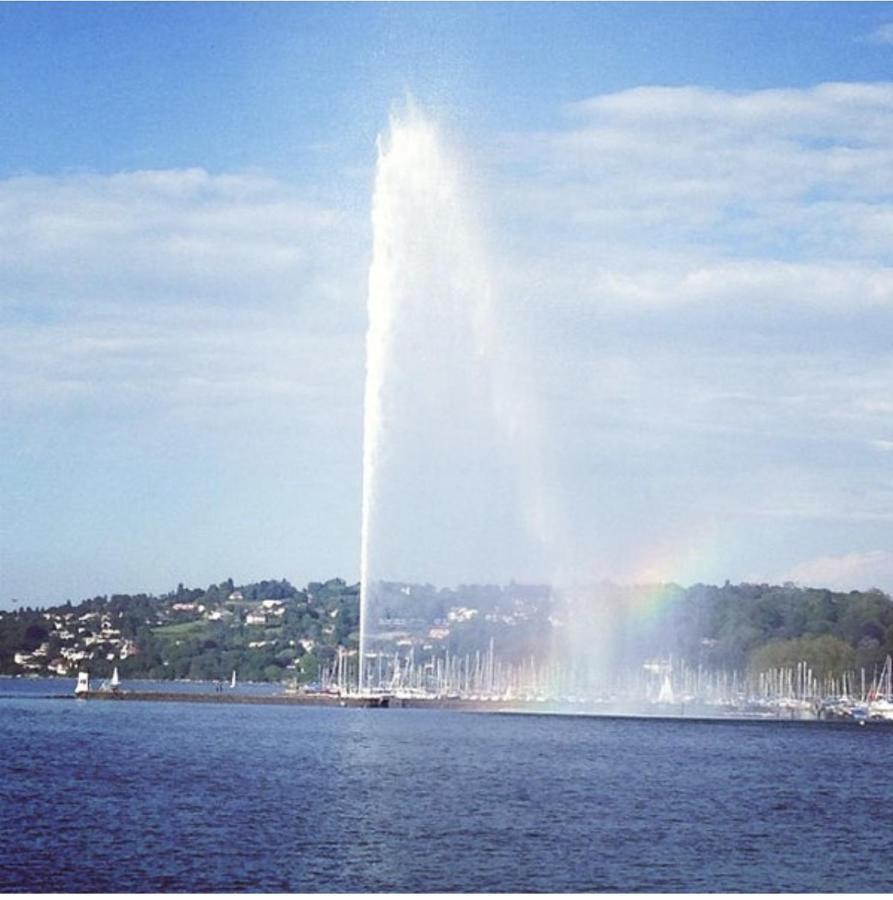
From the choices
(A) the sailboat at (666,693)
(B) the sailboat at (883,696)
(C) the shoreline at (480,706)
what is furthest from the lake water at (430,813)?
(A) the sailboat at (666,693)

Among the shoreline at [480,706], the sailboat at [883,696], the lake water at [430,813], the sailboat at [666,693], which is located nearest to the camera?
the lake water at [430,813]

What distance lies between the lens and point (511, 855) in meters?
37.6

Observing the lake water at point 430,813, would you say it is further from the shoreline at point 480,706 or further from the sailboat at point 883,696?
the sailboat at point 883,696

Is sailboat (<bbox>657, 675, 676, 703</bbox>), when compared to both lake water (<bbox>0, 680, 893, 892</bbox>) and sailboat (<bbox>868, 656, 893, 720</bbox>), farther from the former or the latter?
lake water (<bbox>0, 680, 893, 892</bbox>)

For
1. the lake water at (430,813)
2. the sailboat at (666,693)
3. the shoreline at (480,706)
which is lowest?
the lake water at (430,813)

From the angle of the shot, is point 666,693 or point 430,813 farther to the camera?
point 666,693

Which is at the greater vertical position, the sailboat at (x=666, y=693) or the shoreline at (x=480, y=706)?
the sailboat at (x=666, y=693)

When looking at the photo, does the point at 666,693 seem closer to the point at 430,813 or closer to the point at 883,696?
the point at 883,696

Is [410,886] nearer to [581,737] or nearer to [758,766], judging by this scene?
[758,766]

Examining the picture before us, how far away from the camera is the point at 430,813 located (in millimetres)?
45500

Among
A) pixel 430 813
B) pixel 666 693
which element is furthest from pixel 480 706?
pixel 430 813

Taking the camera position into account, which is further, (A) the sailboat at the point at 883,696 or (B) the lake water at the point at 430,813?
(A) the sailboat at the point at 883,696

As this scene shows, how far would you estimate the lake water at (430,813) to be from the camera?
34.8 metres

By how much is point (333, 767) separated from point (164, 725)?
3590 centimetres
